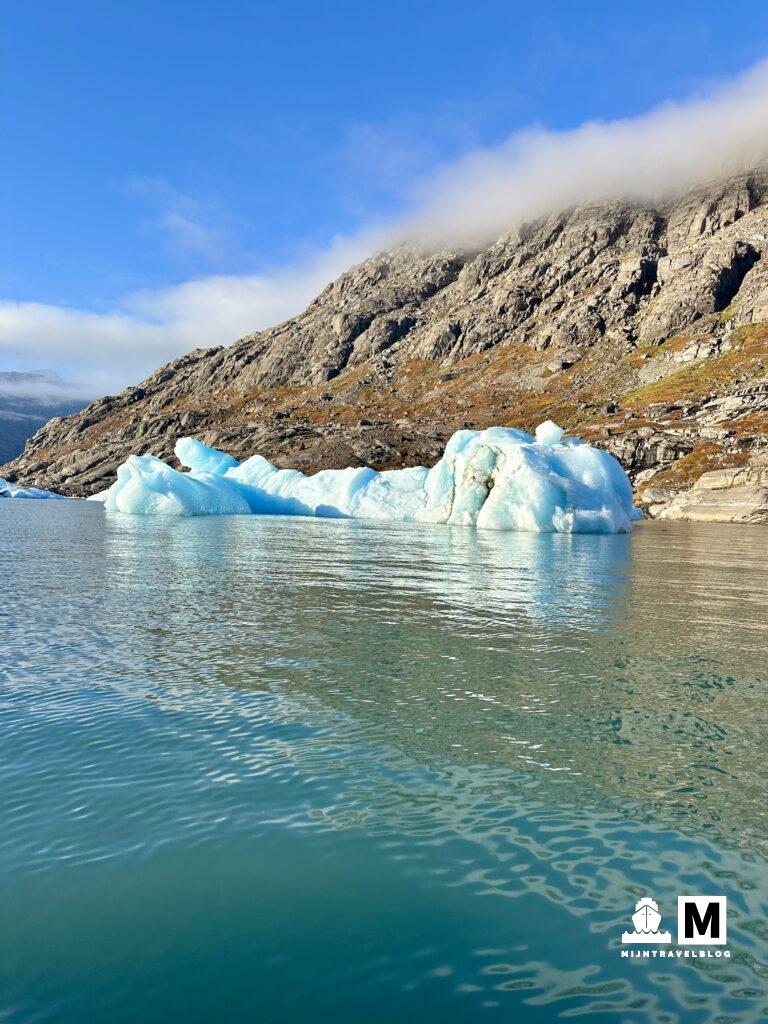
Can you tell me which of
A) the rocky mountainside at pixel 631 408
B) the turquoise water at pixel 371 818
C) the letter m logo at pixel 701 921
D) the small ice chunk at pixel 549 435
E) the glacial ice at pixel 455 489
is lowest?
the letter m logo at pixel 701 921

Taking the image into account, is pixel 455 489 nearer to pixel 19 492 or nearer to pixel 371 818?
pixel 371 818

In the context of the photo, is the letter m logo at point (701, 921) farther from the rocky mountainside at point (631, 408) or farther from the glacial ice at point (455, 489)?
the rocky mountainside at point (631, 408)

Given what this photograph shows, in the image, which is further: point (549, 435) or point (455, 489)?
point (549, 435)

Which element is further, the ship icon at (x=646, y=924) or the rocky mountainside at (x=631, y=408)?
the rocky mountainside at (x=631, y=408)

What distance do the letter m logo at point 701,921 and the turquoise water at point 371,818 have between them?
3.9 inches

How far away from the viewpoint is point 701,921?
→ 5223 mm

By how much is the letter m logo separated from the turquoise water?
0.10m

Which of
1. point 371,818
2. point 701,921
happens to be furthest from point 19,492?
point 701,921

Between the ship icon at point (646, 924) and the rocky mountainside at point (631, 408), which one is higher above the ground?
the rocky mountainside at point (631, 408)

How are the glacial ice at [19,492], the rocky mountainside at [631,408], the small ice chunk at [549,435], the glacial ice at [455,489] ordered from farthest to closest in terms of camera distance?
the glacial ice at [19,492] < the rocky mountainside at [631,408] < the small ice chunk at [549,435] < the glacial ice at [455,489]

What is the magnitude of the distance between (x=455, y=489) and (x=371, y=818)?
51.7 metres

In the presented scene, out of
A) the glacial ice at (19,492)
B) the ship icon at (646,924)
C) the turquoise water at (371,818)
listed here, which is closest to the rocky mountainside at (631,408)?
the glacial ice at (19,492)

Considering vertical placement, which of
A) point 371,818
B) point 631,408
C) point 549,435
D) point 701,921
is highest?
point 631,408

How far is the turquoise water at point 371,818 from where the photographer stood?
4512 mm
